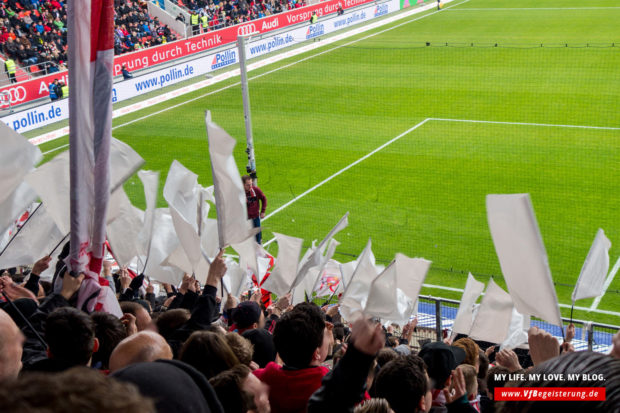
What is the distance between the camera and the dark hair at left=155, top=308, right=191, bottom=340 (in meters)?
3.61

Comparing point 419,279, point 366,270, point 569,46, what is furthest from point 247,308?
point 569,46

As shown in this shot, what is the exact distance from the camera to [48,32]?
23453 millimetres

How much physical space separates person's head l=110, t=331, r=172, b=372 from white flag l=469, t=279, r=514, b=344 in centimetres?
244

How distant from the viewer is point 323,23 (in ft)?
97.4

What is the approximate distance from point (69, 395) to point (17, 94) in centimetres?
1917

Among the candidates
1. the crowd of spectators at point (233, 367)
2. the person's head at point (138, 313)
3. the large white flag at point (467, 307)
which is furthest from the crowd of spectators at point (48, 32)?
the crowd of spectators at point (233, 367)

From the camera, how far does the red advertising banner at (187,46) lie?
61.1 ft

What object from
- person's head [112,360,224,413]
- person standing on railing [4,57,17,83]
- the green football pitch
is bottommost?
the green football pitch

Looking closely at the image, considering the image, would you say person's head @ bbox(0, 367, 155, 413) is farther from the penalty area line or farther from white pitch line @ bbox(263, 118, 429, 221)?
white pitch line @ bbox(263, 118, 429, 221)

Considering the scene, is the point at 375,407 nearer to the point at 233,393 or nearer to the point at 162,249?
the point at 233,393

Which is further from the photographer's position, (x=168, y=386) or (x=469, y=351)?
(x=469, y=351)

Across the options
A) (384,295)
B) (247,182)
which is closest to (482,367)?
(384,295)

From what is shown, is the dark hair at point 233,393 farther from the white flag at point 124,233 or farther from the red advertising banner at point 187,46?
the red advertising banner at point 187,46

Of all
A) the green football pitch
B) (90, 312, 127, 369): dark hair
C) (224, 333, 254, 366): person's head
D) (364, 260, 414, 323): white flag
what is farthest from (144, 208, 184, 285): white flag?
the green football pitch
